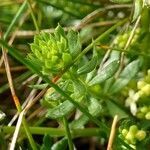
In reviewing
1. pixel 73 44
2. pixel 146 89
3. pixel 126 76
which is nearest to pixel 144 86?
pixel 146 89

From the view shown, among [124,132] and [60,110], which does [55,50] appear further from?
[124,132]

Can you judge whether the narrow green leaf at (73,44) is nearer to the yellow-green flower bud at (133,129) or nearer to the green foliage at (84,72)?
the green foliage at (84,72)

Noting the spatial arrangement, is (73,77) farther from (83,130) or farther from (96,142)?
(96,142)

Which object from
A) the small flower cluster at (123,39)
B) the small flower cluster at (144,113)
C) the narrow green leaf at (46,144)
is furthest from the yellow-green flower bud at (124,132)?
the small flower cluster at (123,39)

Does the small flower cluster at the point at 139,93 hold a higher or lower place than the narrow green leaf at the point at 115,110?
higher

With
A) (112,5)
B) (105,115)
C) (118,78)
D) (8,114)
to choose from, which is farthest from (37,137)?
(112,5)
